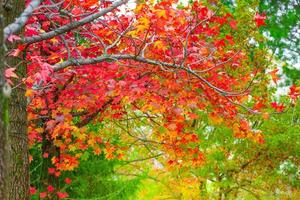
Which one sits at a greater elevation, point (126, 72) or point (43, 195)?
point (126, 72)

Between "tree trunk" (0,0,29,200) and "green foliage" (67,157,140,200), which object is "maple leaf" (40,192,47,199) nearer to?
"green foliage" (67,157,140,200)

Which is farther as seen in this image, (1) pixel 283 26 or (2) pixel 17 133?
(1) pixel 283 26

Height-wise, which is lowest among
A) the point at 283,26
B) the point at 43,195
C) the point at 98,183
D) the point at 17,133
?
the point at 43,195

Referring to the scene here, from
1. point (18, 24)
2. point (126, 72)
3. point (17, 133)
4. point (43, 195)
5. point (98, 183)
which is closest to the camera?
point (18, 24)

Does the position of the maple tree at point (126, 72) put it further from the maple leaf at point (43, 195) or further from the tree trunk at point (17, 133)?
the tree trunk at point (17, 133)

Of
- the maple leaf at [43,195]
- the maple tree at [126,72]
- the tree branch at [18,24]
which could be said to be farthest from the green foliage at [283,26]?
the tree branch at [18,24]

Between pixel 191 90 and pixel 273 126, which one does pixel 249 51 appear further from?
pixel 191 90

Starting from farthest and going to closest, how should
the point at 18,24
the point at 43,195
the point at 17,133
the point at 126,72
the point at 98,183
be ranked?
the point at 98,183 → the point at 43,195 → the point at 126,72 → the point at 17,133 → the point at 18,24

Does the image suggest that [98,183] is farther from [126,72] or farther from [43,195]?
[126,72]

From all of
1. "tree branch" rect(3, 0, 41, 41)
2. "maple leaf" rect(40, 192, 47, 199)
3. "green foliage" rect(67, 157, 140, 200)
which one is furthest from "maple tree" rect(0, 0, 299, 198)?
"tree branch" rect(3, 0, 41, 41)

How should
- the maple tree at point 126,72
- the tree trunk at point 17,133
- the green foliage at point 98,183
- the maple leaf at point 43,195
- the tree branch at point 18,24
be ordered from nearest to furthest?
the tree branch at point 18,24
the tree trunk at point 17,133
the maple tree at point 126,72
the maple leaf at point 43,195
the green foliage at point 98,183

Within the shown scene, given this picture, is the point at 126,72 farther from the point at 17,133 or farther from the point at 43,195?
the point at 43,195

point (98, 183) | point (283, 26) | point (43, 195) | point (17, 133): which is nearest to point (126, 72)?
point (17, 133)

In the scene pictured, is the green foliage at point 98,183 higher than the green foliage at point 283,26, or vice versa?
the green foliage at point 283,26
